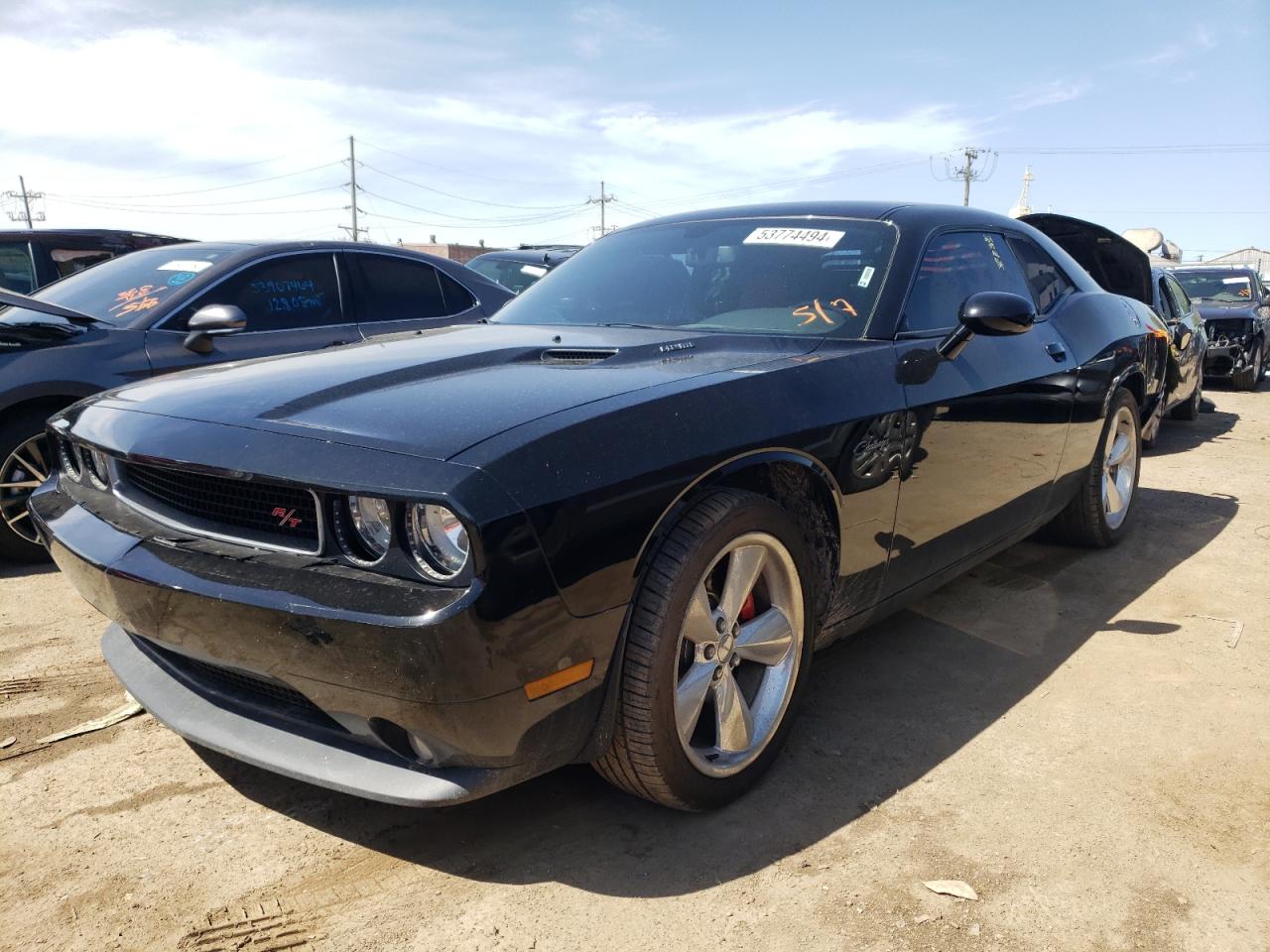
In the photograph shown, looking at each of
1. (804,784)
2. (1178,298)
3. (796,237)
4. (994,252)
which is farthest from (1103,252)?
(804,784)

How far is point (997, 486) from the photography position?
3260 mm

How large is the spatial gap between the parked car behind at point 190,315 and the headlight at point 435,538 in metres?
2.58

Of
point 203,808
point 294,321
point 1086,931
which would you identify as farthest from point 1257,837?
point 294,321

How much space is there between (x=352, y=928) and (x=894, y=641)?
217cm

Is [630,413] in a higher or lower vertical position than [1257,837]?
higher

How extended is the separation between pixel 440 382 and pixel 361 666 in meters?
0.79

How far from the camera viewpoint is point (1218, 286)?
43.9 feet

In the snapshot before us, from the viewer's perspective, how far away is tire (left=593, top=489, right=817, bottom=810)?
2.00 m

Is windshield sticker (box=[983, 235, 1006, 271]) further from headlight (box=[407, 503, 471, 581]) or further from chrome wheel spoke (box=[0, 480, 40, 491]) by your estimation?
chrome wheel spoke (box=[0, 480, 40, 491])

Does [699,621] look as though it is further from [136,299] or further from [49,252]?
[49,252]

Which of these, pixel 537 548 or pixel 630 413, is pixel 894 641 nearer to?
pixel 630 413

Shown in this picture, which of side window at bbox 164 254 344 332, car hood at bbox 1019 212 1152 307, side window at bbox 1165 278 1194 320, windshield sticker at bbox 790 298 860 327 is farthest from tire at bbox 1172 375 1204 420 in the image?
side window at bbox 164 254 344 332

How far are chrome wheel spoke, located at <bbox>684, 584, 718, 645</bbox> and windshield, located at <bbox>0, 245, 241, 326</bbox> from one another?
3.50 m

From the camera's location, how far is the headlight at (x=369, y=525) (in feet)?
6.03
